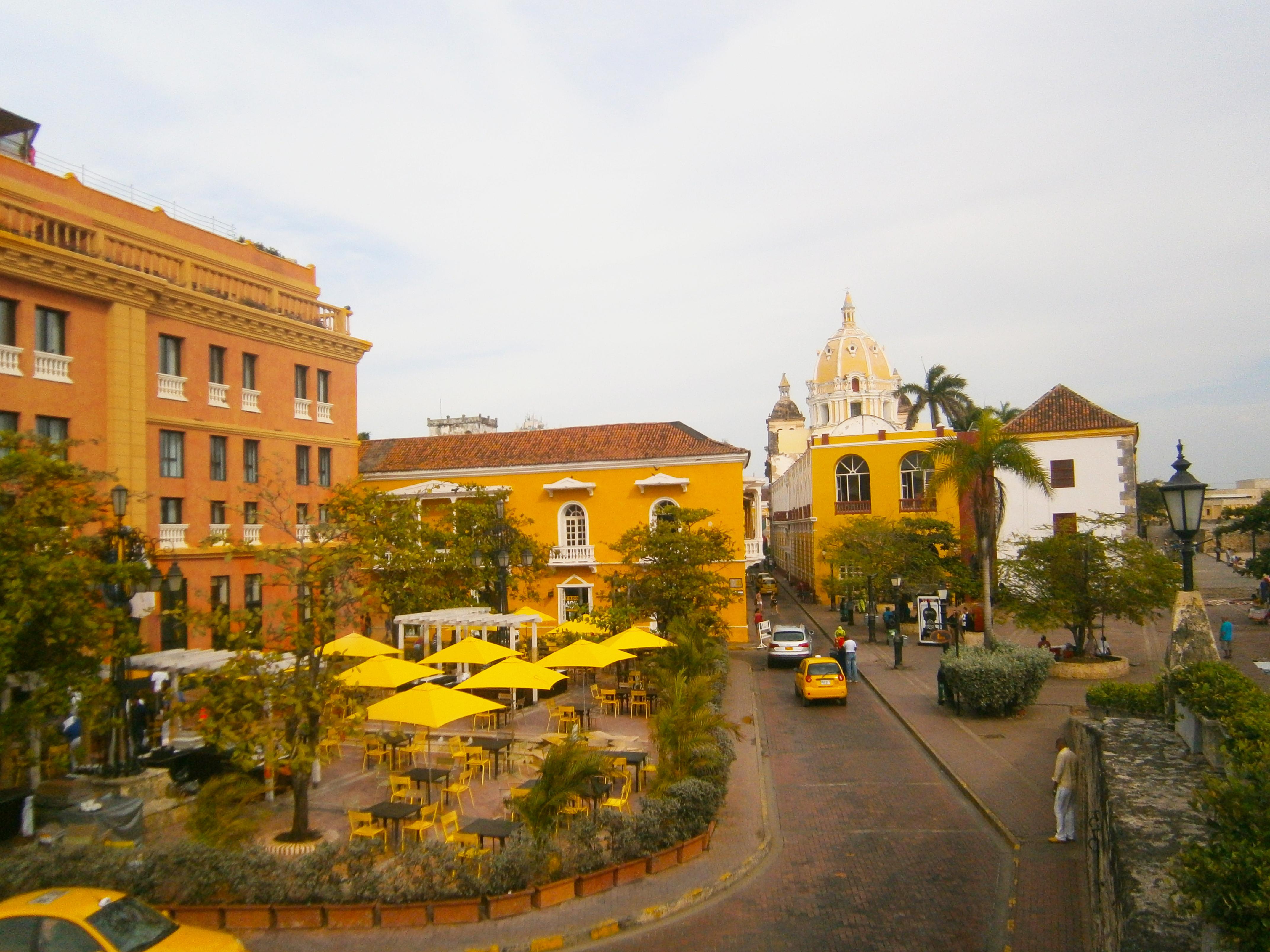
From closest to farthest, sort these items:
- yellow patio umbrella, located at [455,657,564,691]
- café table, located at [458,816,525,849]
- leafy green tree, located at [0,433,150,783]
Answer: café table, located at [458,816,525,849] → leafy green tree, located at [0,433,150,783] → yellow patio umbrella, located at [455,657,564,691]

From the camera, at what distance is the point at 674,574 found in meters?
27.1

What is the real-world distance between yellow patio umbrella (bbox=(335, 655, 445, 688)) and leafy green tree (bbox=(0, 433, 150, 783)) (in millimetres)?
3507

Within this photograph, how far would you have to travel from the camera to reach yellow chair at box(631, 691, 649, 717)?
20.2 metres

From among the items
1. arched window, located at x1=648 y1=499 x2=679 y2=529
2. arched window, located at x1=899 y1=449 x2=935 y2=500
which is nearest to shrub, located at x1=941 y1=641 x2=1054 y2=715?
arched window, located at x1=648 y1=499 x2=679 y2=529

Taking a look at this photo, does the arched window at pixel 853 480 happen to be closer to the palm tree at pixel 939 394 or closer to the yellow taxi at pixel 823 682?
the palm tree at pixel 939 394

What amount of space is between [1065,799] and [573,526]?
2381cm

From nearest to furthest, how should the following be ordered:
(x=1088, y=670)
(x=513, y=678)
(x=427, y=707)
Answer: (x=427, y=707) → (x=513, y=678) → (x=1088, y=670)

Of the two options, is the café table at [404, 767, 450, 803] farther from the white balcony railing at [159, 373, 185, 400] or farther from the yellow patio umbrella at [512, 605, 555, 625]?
the white balcony railing at [159, 373, 185, 400]

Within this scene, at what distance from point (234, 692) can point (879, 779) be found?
9.88m

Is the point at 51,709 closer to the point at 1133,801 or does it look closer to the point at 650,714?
the point at 650,714

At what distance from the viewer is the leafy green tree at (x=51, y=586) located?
39.4 feet

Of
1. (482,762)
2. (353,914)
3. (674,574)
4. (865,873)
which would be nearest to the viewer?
(353,914)

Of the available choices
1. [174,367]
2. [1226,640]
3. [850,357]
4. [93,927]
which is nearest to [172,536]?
[174,367]

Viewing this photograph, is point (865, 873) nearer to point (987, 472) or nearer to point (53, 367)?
point (987, 472)
